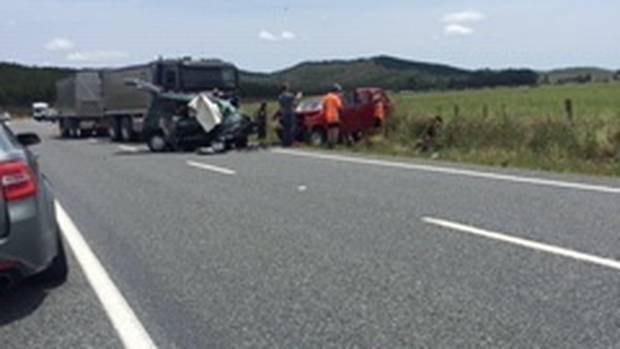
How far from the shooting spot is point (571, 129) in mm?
17281

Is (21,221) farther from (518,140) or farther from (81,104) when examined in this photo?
(81,104)

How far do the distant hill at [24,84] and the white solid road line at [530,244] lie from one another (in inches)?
4043

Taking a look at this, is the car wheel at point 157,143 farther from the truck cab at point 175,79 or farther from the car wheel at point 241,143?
the car wheel at point 241,143

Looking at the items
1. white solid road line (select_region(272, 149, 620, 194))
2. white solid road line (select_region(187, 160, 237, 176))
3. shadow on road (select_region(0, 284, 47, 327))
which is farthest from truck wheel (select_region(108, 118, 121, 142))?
shadow on road (select_region(0, 284, 47, 327))

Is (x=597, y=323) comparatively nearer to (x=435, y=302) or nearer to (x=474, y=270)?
(x=435, y=302)

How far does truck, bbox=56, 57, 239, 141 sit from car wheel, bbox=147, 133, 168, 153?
4.15 m

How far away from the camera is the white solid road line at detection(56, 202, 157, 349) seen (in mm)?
5182

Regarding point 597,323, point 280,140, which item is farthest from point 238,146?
point 597,323

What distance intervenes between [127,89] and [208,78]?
5663 millimetres

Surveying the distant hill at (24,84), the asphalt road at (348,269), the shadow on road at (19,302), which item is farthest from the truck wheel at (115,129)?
the distant hill at (24,84)

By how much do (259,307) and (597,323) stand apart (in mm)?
2138

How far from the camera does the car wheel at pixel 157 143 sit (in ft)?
81.3

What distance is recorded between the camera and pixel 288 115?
78.0 ft

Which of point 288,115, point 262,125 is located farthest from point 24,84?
point 288,115
